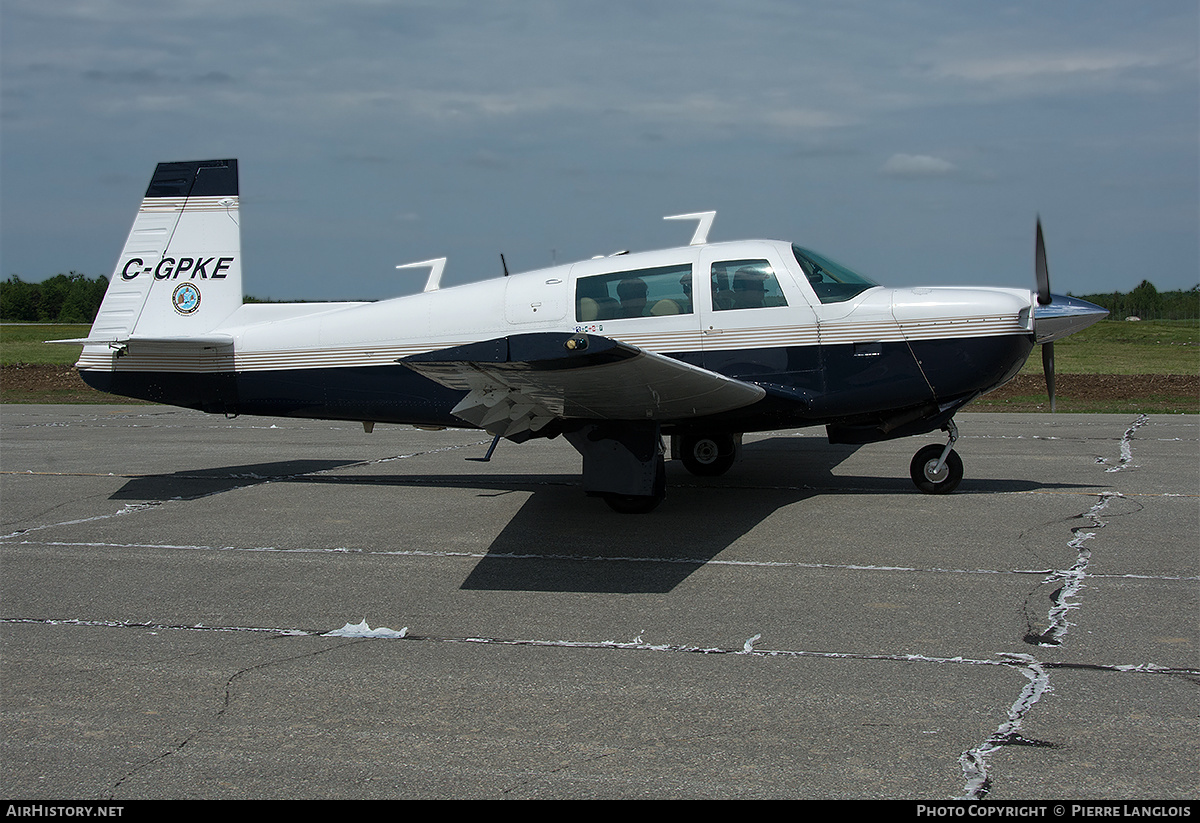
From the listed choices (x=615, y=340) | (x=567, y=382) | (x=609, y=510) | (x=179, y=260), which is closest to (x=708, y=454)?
(x=609, y=510)

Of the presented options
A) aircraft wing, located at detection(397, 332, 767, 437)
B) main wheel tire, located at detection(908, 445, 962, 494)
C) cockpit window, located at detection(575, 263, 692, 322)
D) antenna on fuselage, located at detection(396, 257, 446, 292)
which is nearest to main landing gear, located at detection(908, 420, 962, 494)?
main wheel tire, located at detection(908, 445, 962, 494)

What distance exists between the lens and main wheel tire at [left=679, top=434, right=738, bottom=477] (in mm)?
10445

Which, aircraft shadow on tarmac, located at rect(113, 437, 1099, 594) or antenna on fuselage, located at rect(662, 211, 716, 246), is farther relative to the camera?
antenna on fuselage, located at rect(662, 211, 716, 246)

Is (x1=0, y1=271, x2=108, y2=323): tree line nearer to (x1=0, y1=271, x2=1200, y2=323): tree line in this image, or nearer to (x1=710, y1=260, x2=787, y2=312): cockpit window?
(x1=0, y1=271, x2=1200, y2=323): tree line

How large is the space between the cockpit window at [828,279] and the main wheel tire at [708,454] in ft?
7.37

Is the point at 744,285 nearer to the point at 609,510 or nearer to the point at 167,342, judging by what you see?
the point at 609,510

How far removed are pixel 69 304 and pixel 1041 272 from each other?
94.6 m

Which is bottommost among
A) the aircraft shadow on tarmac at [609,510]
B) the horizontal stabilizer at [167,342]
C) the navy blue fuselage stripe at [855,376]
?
the aircraft shadow on tarmac at [609,510]

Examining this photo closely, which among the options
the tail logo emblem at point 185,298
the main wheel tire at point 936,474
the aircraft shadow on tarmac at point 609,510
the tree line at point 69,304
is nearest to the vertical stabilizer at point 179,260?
the tail logo emblem at point 185,298

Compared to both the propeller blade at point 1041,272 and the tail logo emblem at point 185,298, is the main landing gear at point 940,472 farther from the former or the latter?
the tail logo emblem at point 185,298

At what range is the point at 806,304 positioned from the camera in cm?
869

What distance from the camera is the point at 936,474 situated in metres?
9.20

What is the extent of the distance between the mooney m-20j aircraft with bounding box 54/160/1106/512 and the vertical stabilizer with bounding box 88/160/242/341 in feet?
0.05

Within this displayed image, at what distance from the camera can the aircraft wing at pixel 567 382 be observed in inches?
232
